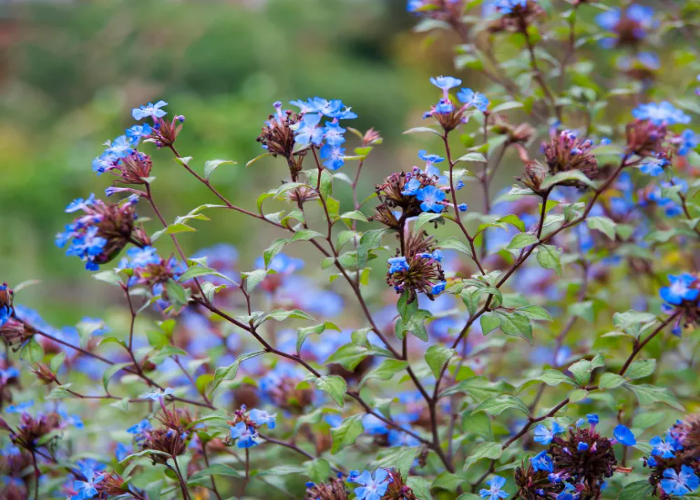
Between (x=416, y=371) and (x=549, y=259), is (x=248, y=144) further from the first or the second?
(x=549, y=259)

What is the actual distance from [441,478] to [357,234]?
0.35 meters

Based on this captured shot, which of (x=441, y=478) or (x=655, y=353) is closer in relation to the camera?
(x=441, y=478)

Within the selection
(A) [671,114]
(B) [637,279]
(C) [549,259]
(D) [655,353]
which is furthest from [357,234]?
(B) [637,279]

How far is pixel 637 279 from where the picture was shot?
1.38m

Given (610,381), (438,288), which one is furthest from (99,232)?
(610,381)

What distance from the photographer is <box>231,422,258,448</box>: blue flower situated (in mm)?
799

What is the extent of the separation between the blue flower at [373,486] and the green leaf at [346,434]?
0.09 meters

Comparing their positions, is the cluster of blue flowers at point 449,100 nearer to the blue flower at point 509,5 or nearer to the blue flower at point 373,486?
the blue flower at point 509,5

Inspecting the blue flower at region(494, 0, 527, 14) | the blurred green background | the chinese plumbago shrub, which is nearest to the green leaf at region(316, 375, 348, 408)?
the chinese plumbago shrub

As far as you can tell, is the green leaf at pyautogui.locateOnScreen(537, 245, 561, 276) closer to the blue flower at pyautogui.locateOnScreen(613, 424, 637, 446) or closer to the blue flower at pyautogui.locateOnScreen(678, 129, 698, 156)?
→ the blue flower at pyautogui.locateOnScreen(613, 424, 637, 446)

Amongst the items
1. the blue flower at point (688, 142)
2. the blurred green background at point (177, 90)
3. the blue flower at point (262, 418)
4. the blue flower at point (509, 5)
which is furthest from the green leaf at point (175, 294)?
the blurred green background at point (177, 90)

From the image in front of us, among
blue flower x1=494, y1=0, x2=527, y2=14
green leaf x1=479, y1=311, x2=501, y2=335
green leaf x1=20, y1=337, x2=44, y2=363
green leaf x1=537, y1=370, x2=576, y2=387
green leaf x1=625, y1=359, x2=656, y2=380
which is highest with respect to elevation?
blue flower x1=494, y1=0, x2=527, y2=14

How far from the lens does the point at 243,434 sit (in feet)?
2.65

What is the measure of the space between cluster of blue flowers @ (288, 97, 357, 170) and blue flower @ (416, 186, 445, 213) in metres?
0.11
